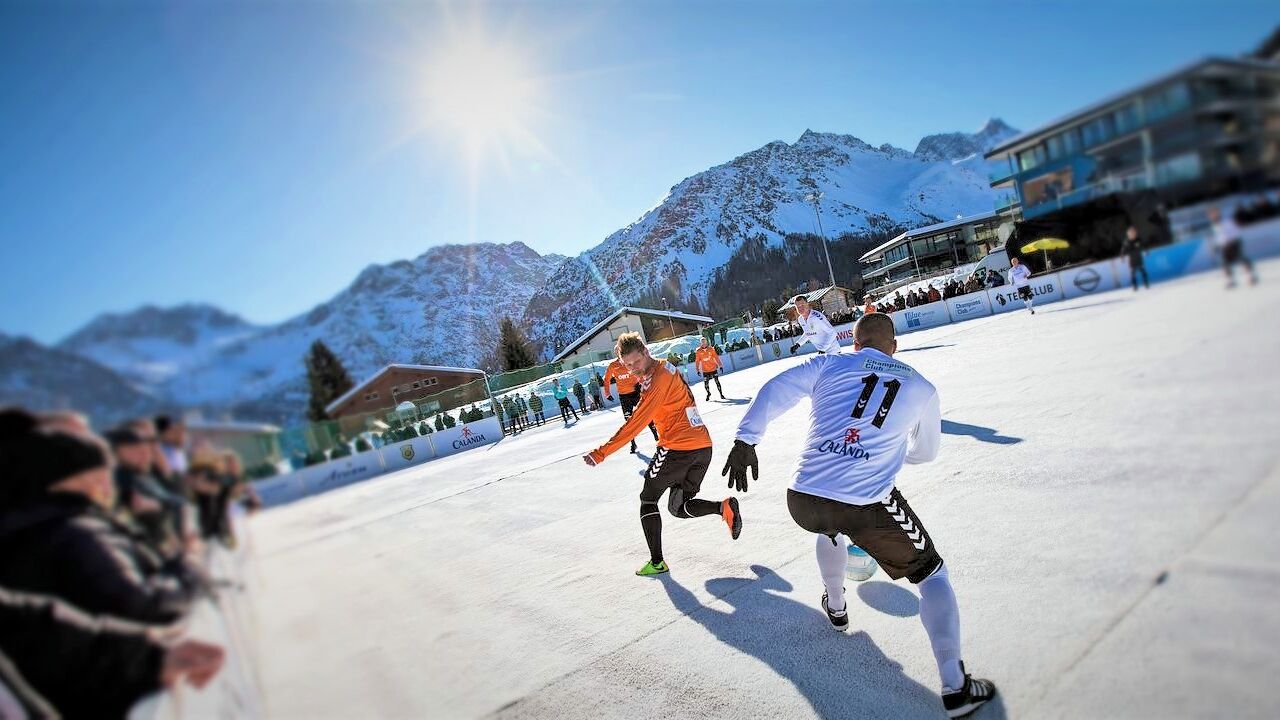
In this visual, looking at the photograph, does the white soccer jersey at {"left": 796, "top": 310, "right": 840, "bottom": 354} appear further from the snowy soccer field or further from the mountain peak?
the mountain peak

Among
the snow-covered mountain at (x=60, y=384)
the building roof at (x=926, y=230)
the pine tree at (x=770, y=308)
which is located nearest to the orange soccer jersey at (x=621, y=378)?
the pine tree at (x=770, y=308)

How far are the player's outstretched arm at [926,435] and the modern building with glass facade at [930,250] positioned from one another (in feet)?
2.04

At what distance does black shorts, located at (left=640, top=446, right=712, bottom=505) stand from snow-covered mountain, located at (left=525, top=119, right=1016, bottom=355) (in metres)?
2.12

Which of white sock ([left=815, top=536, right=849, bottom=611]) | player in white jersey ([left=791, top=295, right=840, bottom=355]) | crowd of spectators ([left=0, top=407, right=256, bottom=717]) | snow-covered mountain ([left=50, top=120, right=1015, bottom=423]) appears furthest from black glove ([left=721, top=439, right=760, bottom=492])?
player in white jersey ([left=791, top=295, right=840, bottom=355])

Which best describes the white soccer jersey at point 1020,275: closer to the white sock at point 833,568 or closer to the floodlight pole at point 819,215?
the floodlight pole at point 819,215

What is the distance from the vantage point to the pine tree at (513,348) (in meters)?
1.76

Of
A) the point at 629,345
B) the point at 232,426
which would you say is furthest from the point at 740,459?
the point at 232,426

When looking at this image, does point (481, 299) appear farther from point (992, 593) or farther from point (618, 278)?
point (992, 593)

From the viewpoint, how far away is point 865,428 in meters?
2.57

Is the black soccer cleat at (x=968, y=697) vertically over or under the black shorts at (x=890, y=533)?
under

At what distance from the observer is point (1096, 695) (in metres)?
1.90

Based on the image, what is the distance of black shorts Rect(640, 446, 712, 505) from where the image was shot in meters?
4.32

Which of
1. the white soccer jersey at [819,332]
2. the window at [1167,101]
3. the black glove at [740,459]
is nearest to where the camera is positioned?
the window at [1167,101]

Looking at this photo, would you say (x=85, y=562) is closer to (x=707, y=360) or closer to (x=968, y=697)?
(x=968, y=697)
